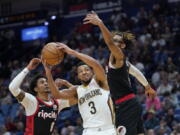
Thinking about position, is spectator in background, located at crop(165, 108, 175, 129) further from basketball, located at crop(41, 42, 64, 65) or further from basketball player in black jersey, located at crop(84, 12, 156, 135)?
basketball, located at crop(41, 42, 64, 65)

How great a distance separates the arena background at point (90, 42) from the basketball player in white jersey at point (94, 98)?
4944 millimetres

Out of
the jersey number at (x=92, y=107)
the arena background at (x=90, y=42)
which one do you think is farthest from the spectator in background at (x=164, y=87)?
the jersey number at (x=92, y=107)

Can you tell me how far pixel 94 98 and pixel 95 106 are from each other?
0.36ft

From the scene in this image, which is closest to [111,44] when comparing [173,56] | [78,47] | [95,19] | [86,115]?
[95,19]

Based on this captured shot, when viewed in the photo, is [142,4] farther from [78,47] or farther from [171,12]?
[78,47]

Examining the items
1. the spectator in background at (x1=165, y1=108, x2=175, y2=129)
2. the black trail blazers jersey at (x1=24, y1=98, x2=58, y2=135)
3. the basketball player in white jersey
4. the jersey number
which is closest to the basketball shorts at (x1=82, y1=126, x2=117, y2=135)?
the basketball player in white jersey

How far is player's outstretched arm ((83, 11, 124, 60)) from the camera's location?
589 cm

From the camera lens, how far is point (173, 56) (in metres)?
15.3

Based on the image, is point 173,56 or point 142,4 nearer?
point 173,56

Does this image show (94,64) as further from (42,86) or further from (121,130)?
(42,86)

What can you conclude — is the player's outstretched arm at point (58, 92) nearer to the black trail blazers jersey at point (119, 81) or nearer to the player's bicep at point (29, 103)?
the player's bicep at point (29, 103)

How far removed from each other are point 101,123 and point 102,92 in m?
0.42

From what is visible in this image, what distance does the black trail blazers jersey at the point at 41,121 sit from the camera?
6.56 metres

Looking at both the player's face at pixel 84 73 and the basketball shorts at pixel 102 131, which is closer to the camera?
the basketball shorts at pixel 102 131
